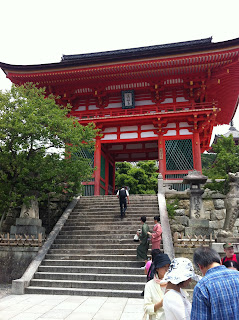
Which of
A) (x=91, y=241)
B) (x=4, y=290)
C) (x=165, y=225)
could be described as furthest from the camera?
(x=165, y=225)

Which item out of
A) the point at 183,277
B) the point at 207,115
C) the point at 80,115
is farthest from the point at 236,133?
the point at 183,277

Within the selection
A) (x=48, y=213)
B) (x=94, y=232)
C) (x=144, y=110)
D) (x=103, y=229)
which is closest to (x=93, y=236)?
(x=94, y=232)

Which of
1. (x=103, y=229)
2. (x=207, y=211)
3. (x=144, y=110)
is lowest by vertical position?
(x=103, y=229)

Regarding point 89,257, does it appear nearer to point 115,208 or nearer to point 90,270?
point 90,270

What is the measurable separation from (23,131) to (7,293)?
5055 mm

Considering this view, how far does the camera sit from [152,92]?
16.3 m

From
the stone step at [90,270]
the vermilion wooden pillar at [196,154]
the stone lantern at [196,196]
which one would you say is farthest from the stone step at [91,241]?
the vermilion wooden pillar at [196,154]

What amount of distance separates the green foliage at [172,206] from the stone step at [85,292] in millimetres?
5010

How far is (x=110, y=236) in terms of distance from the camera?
9.51 meters

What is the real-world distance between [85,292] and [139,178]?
19959 mm

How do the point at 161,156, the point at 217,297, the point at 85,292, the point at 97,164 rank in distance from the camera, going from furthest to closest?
the point at 97,164
the point at 161,156
the point at 85,292
the point at 217,297

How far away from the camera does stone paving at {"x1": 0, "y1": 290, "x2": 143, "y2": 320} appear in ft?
16.6

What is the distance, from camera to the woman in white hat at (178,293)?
2.03m

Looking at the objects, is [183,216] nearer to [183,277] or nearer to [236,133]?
[183,277]
